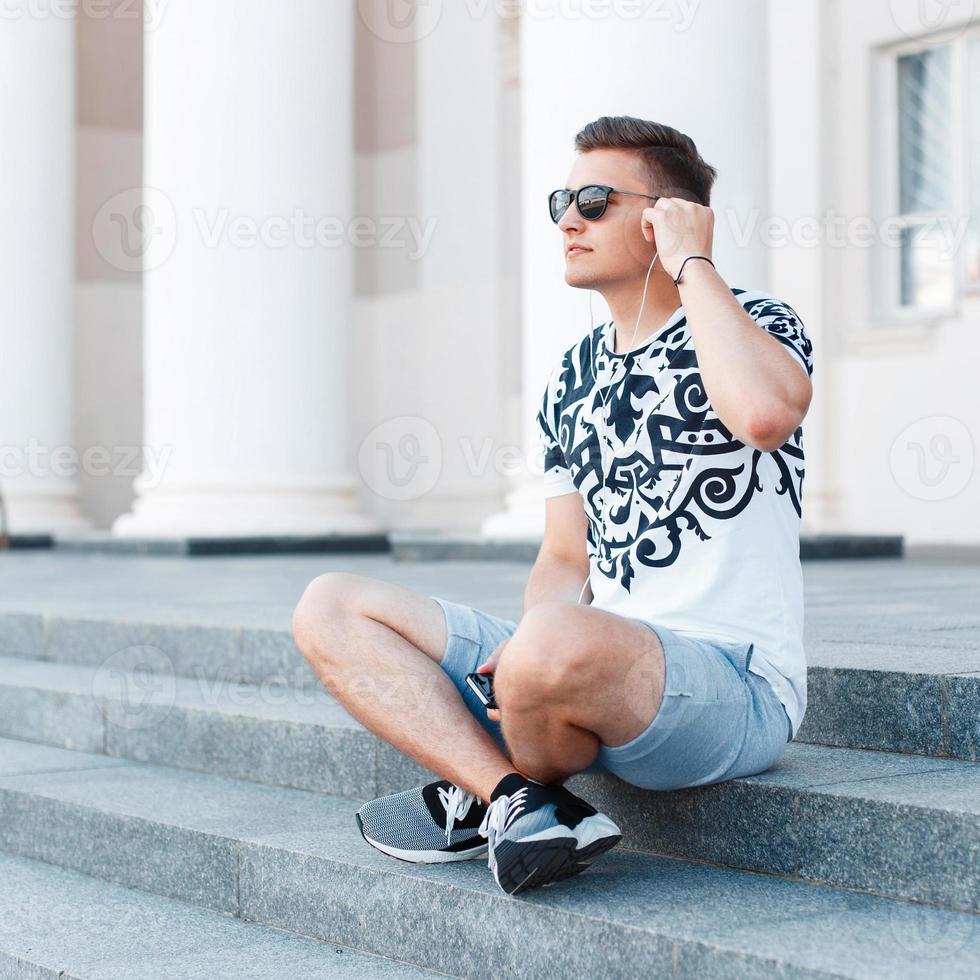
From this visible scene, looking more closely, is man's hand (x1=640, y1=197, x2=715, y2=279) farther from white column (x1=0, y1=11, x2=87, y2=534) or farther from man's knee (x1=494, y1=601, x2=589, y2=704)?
white column (x1=0, y1=11, x2=87, y2=534)

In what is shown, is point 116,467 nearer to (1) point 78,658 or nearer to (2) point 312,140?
(2) point 312,140

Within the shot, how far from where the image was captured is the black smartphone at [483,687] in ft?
13.6

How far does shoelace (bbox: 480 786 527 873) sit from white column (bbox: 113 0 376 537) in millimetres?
9640

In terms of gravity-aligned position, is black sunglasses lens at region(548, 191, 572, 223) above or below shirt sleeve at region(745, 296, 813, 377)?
above

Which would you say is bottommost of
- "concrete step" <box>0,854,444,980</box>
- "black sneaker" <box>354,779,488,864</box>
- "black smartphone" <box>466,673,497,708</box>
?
"concrete step" <box>0,854,444,980</box>

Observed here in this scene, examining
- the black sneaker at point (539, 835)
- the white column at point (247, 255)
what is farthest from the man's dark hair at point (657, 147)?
the white column at point (247, 255)

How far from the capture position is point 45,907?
478 centimetres

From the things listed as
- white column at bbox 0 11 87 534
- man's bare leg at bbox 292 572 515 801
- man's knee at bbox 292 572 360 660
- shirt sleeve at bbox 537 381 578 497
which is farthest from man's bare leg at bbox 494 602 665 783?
white column at bbox 0 11 87 534

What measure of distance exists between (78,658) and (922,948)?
528 centimetres

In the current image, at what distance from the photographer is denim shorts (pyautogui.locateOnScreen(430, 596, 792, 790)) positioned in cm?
370

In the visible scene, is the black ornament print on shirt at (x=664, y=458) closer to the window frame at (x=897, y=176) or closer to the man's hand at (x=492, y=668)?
the man's hand at (x=492, y=668)

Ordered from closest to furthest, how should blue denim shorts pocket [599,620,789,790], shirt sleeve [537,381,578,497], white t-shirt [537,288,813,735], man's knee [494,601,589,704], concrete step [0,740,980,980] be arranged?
concrete step [0,740,980,980] < man's knee [494,601,589,704] < blue denim shorts pocket [599,620,789,790] < white t-shirt [537,288,813,735] < shirt sleeve [537,381,578,497]

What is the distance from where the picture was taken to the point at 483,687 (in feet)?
13.7

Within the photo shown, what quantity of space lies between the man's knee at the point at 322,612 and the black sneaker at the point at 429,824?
462 mm
